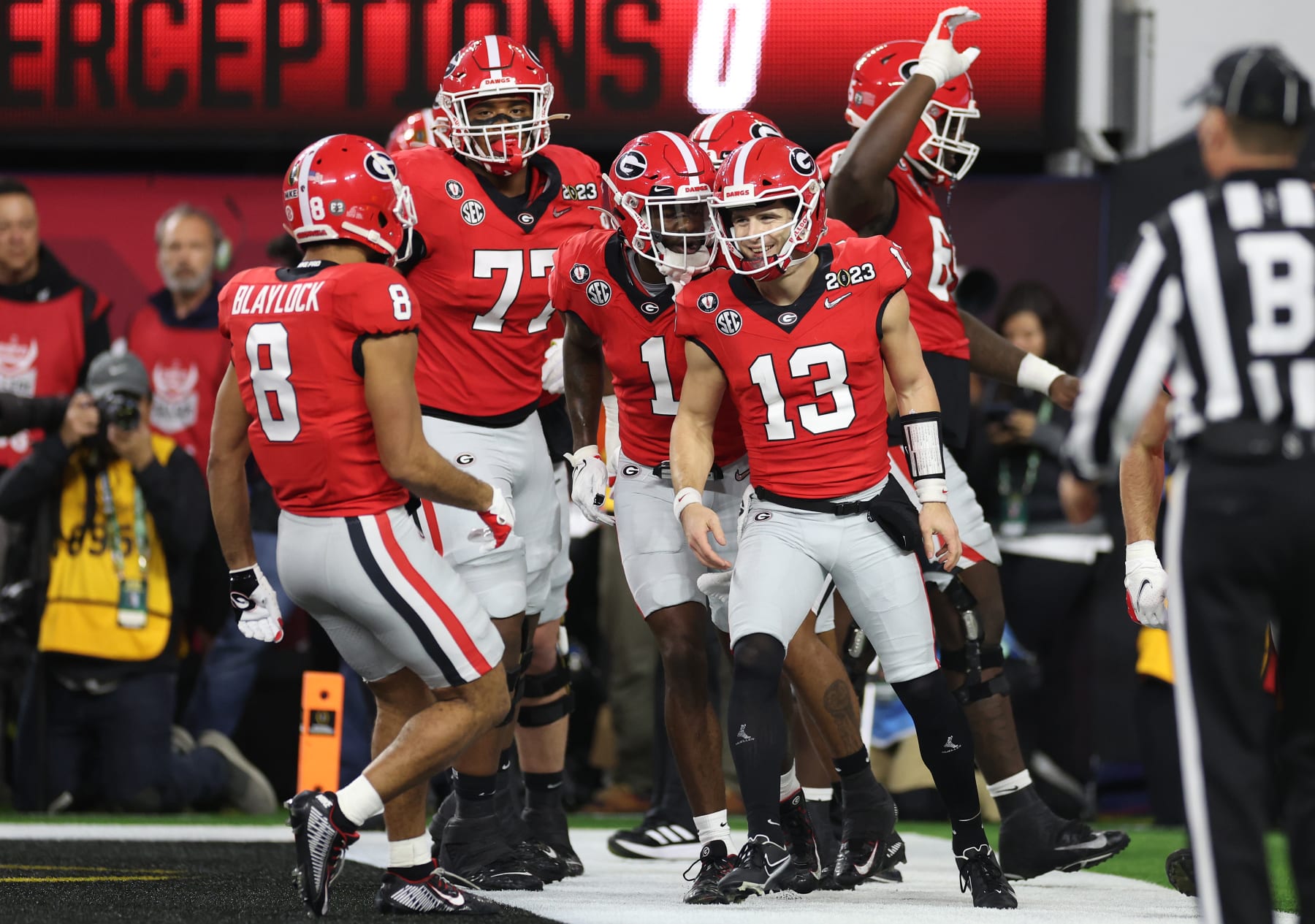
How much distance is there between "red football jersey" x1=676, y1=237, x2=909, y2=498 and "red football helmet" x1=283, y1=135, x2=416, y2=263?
0.72 metres

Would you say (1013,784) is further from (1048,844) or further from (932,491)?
(932,491)

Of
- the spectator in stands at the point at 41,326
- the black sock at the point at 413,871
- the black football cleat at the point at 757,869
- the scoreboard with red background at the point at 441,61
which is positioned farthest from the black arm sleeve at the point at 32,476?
the black football cleat at the point at 757,869

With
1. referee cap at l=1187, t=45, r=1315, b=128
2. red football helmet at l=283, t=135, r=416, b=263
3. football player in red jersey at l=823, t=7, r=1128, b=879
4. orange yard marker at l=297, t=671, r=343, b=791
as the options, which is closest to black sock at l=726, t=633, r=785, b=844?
football player in red jersey at l=823, t=7, r=1128, b=879

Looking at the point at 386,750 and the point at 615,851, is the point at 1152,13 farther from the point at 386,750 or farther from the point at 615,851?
the point at 386,750

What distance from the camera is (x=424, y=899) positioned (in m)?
4.07

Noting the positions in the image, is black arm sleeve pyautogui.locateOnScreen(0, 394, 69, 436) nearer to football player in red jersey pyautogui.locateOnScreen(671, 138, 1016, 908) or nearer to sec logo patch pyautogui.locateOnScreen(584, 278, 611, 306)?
sec logo patch pyautogui.locateOnScreen(584, 278, 611, 306)

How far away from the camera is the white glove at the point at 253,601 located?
14.2ft

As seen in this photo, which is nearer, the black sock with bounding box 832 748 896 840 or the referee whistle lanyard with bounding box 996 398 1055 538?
the black sock with bounding box 832 748 896 840

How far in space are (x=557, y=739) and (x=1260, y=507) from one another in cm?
304

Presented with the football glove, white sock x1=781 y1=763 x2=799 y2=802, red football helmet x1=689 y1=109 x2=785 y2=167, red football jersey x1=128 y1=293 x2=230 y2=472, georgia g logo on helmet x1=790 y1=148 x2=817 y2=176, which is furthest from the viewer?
red football jersey x1=128 y1=293 x2=230 y2=472

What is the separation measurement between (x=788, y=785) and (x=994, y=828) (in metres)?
2.20

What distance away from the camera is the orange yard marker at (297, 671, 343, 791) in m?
5.96

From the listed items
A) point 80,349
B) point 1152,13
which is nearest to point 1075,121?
point 1152,13

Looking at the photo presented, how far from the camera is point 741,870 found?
13.6 feet
